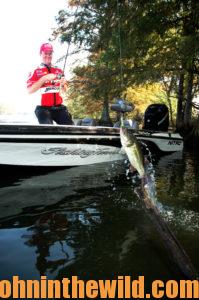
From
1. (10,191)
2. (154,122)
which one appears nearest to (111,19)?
(154,122)

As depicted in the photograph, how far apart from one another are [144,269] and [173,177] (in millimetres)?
4916

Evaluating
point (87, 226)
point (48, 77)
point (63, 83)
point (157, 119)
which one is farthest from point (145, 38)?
point (87, 226)

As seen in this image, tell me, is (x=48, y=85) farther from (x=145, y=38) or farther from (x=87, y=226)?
(x=145, y=38)

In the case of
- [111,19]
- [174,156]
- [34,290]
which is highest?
[111,19]

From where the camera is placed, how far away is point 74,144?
7332 millimetres

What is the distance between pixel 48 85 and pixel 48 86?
2 centimetres

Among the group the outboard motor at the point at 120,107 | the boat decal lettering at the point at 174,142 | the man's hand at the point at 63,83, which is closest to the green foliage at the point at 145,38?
the outboard motor at the point at 120,107

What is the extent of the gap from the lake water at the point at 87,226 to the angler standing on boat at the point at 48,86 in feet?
4.21

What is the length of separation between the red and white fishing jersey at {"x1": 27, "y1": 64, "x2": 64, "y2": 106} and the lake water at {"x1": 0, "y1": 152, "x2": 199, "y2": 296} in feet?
5.06

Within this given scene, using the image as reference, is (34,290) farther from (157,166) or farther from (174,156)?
(174,156)

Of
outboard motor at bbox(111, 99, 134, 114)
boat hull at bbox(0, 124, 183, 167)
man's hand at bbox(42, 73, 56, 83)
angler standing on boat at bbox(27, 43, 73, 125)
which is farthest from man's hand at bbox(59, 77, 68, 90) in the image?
outboard motor at bbox(111, 99, 134, 114)

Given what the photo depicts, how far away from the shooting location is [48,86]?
7223mm

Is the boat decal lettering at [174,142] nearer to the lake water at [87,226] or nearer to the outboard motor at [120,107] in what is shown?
the lake water at [87,226]

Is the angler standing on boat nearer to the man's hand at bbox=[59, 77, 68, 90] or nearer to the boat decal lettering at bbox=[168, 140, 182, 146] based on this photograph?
the man's hand at bbox=[59, 77, 68, 90]
